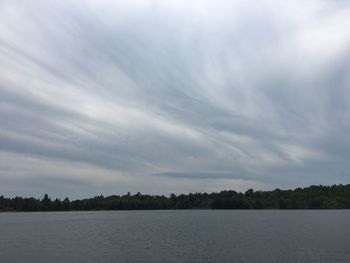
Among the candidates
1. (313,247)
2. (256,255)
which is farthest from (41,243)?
(313,247)

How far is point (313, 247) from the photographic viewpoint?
6656 cm

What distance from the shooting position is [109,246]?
2837 inches

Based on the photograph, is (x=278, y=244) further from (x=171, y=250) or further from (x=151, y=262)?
(x=151, y=262)

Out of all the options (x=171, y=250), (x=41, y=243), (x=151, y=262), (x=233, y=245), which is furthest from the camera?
(x=41, y=243)

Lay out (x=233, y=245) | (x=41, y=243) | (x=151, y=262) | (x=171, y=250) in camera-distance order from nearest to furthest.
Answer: (x=151, y=262) < (x=171, y=250) < (x=233, y=245) < (x=41, y=243)

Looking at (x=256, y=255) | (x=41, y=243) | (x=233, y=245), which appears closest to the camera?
(x=256, y=255)

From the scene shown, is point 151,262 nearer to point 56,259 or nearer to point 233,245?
point 56,259

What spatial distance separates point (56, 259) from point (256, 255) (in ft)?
78.2

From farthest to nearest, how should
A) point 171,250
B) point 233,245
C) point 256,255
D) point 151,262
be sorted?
1. point 233,245
2. point 171,250
3. point 256,255
4. point 151,262

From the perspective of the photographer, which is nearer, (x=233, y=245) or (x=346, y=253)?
(x=346, y=253)

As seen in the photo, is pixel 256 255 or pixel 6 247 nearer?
pixel 256 255

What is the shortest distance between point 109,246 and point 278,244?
24.9m

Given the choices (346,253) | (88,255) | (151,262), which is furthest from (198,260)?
(346,253)

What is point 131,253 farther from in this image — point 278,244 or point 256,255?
point 278,244
